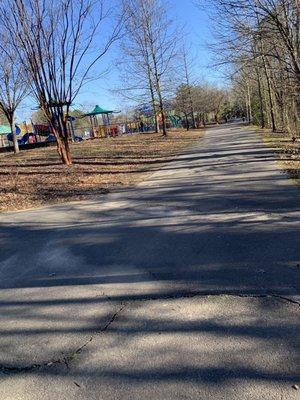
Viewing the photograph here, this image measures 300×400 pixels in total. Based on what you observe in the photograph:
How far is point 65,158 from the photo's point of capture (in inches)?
696

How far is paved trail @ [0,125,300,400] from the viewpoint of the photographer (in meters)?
2.94

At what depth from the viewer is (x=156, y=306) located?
13.2 feet

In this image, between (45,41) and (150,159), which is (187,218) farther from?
(150,159)

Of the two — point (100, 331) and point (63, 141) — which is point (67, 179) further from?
point (100, 331)

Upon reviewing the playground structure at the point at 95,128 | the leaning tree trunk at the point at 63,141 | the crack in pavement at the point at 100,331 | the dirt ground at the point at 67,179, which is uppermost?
the playground structure at the point at 95,128

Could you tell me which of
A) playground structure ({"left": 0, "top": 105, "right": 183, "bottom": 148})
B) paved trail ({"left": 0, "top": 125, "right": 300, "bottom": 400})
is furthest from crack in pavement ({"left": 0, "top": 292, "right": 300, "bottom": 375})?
playground structure ({"left": 0, "top": 105, "right": 183, "bottom": 148})

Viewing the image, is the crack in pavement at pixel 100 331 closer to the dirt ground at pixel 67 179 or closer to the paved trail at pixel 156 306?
the paved trail at pixel 156 306

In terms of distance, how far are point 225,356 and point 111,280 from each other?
199cm

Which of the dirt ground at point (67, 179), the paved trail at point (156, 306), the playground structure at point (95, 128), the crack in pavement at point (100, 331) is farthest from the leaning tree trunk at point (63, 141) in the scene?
the playground structure at point (95, 128)

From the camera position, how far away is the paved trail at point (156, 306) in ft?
9.64

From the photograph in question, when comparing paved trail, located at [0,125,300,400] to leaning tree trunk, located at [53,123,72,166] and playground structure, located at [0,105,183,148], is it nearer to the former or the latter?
leaning tree trunk, located at [53,123,72,166]

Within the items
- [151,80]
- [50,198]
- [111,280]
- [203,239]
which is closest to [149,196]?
[50,198]

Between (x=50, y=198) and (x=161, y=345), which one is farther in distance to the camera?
(x=50, y=198)

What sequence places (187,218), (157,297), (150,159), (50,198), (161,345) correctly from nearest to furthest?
(161,345)
(157,297)
(187,218)
(50,198)
(150,159)
